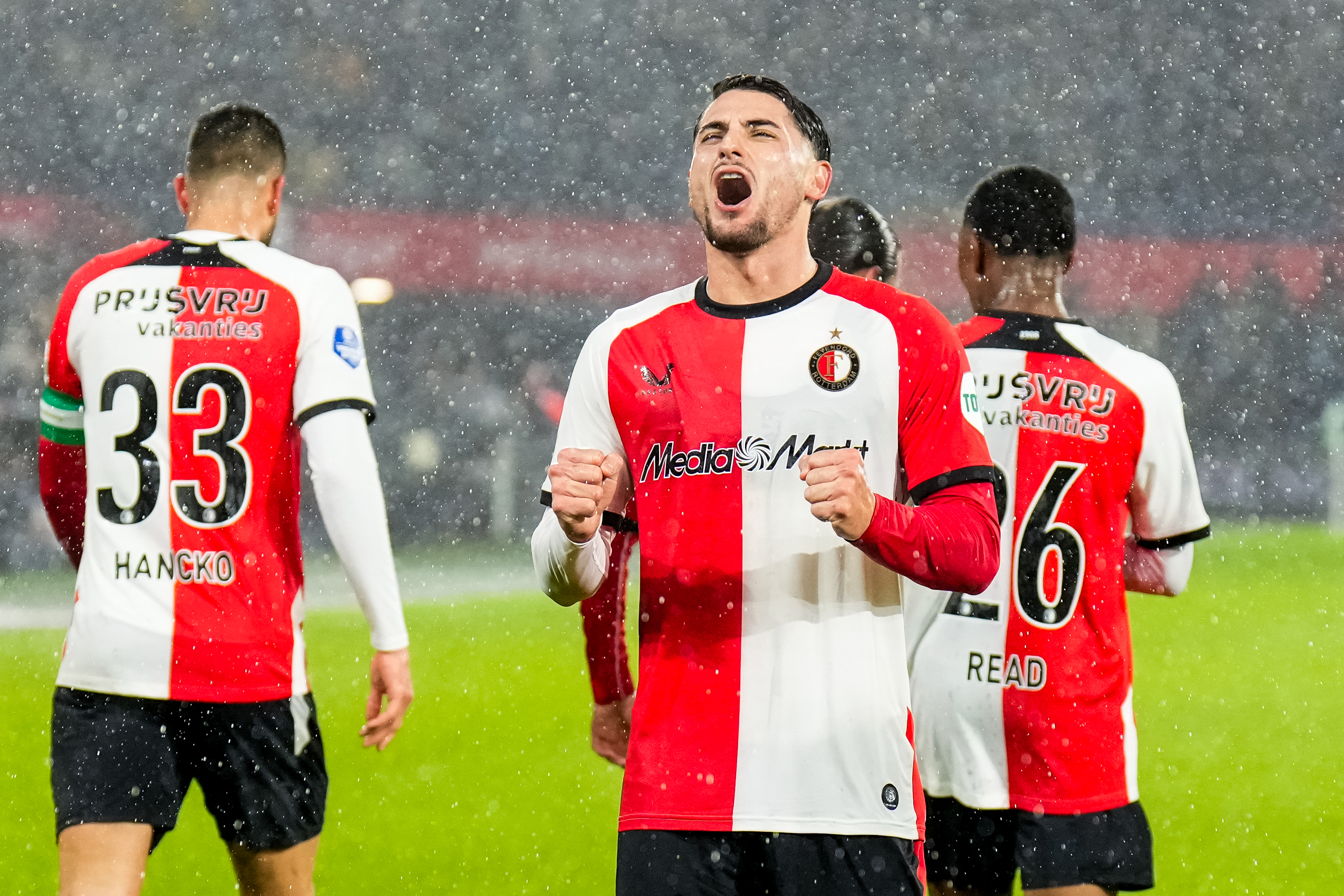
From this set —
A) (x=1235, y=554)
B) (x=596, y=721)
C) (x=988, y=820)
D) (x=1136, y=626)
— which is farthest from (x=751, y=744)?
(x=1235, y=554)

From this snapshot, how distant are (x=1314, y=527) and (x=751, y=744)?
15363 mm

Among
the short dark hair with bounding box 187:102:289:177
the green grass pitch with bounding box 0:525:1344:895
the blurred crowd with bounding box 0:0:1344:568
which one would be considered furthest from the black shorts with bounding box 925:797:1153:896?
the blurred crowd with bounding box 0:0:1344:568

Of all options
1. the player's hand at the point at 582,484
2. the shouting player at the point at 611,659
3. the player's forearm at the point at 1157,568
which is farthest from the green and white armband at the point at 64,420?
the player's forearm at the point at 1157,568

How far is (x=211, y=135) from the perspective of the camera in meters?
2.62

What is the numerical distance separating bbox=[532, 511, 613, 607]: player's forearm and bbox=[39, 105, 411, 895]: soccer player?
0.52m

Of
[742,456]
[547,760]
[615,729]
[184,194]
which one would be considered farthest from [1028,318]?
[547,760]

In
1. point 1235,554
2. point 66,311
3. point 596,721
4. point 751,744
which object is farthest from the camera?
point 1235,554

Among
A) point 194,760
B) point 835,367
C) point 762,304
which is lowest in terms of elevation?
point 194,760

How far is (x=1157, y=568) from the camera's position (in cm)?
263

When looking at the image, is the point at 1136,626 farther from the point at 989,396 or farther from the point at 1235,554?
the point at 989,396

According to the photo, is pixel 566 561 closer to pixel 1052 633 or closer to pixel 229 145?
pixel 1052 633

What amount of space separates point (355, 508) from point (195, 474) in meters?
0.29

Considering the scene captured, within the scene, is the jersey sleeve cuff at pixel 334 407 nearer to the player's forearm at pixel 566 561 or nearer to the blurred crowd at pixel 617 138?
the player's forearm at pixel 566 561

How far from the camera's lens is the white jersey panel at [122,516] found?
95.0 inches
